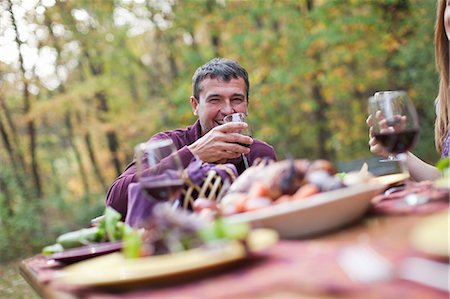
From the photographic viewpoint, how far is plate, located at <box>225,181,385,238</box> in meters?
1.00

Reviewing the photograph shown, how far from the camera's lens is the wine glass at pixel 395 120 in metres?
1.35

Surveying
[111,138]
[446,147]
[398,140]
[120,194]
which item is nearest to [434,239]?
[398,140]

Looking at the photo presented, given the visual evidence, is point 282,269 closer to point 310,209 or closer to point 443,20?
point 310,209

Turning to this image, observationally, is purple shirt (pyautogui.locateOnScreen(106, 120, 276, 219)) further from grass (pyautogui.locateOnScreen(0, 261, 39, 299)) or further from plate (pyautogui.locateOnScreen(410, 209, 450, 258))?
grass (pyautogui.locateOnScreen(0, 261, 39, 299))

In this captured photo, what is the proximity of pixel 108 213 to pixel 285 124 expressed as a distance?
1000cm

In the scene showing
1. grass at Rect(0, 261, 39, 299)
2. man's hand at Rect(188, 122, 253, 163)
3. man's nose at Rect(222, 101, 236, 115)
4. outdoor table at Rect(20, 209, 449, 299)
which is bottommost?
grass at Rect(0, 261, 39, 299)

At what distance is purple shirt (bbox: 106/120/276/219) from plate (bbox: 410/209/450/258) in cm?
117

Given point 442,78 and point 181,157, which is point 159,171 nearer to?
point 181,157

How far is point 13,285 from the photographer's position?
6.30m

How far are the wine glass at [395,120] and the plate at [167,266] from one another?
57cm

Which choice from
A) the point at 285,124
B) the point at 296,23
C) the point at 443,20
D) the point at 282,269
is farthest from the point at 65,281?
the point at 285,124

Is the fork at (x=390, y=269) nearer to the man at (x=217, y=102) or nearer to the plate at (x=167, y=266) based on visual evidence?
the plate at (x=167, y=266)

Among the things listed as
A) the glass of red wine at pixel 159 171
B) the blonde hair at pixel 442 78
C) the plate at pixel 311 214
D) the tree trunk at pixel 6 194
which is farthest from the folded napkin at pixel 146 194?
the tree trunk at pixel 6 194

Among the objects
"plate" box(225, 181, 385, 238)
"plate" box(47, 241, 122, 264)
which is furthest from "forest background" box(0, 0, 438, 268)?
"plate" box(225, 181, 385, 238)
